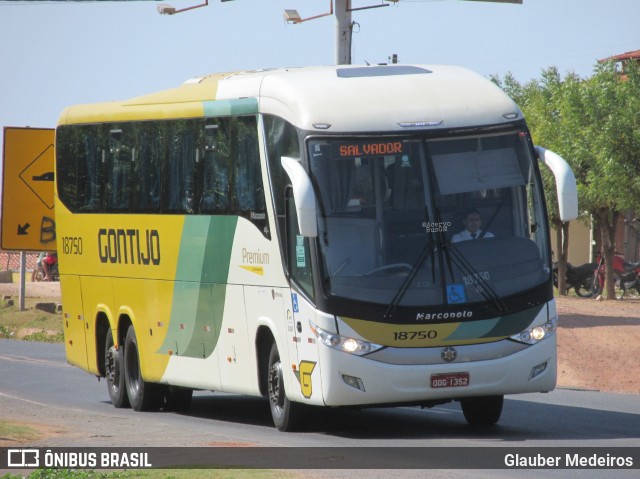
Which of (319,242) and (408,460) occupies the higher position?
(319,242)

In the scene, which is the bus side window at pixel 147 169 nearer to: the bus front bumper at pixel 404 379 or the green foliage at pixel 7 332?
the bus front bumper at pixel 404 379

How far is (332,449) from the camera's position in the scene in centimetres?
1353

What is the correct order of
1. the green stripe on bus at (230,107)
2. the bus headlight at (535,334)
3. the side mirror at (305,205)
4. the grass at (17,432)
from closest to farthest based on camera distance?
the side mirror at (305,205), the bus headlight at (535,334), the grass at (17,432), the green stripe on bus at (230,107)

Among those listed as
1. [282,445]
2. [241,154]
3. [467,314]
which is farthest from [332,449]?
[241,154]

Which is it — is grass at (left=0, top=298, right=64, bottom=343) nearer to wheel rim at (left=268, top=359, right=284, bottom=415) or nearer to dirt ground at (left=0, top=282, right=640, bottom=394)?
dirt ground at (left=0, top=282, right=640, bottom=394)

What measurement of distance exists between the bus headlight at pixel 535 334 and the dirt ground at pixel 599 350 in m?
7.74

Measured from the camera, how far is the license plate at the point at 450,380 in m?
14.2

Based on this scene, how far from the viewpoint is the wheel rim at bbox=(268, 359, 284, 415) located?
15.4 meters

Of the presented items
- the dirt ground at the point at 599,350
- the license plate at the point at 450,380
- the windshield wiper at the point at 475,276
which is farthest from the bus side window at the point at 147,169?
the dirt ground at the point at 599,350

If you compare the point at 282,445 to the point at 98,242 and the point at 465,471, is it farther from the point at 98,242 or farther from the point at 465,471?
the point at 98,242

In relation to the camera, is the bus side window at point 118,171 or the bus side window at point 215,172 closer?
the bus side window at point 215,172

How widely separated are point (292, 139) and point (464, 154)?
173 cm

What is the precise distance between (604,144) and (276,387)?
1130 inches

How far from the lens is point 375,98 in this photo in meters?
14.9
